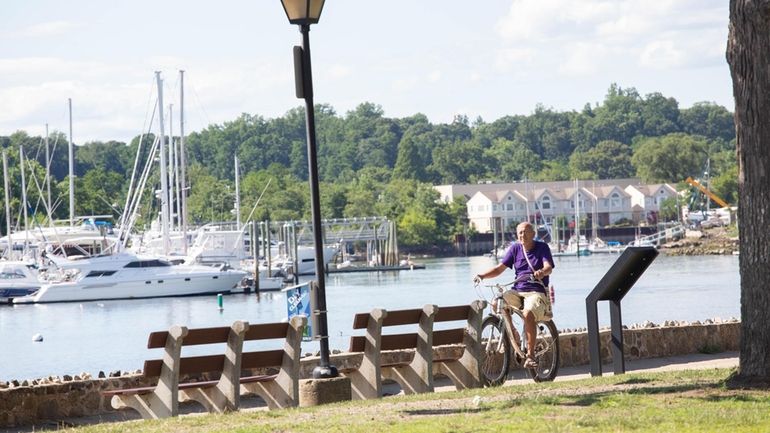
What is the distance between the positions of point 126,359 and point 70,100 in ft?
178

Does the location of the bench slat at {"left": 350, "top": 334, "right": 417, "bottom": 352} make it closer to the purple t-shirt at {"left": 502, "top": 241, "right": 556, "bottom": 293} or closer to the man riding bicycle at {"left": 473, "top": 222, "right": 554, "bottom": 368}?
the man riding bicycle at {"left": 473, "top": 222, "right": 554, "bottom": 368}

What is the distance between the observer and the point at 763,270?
481 inches

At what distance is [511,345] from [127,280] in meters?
73.0

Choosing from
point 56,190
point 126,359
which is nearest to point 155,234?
point 56,190

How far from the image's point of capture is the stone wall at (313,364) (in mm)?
13773

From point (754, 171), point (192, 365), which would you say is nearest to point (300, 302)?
point (192, 365)

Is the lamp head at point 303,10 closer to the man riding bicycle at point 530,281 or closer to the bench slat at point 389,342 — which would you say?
the man riding bicycle at point 530,281

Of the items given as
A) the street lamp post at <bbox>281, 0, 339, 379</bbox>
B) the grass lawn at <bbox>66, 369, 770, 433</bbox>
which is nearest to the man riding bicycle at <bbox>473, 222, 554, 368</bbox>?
the grass lawn at <bbox>66, 369, 770, 433</bbox>

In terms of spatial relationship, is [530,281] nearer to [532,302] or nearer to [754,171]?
[532,302]

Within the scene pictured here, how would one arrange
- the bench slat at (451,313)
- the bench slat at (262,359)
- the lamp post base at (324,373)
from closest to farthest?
1. the bench slat at (262,359)
2. the lamp post base at (324,373)
3. the bench slat at (451,313)

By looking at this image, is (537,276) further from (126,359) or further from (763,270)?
(126,359)

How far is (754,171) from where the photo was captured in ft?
40.2

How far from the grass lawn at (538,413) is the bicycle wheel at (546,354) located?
1803 millimetres

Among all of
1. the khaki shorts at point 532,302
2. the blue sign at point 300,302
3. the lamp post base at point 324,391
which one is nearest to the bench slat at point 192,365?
the lamp post base at point 324,391
